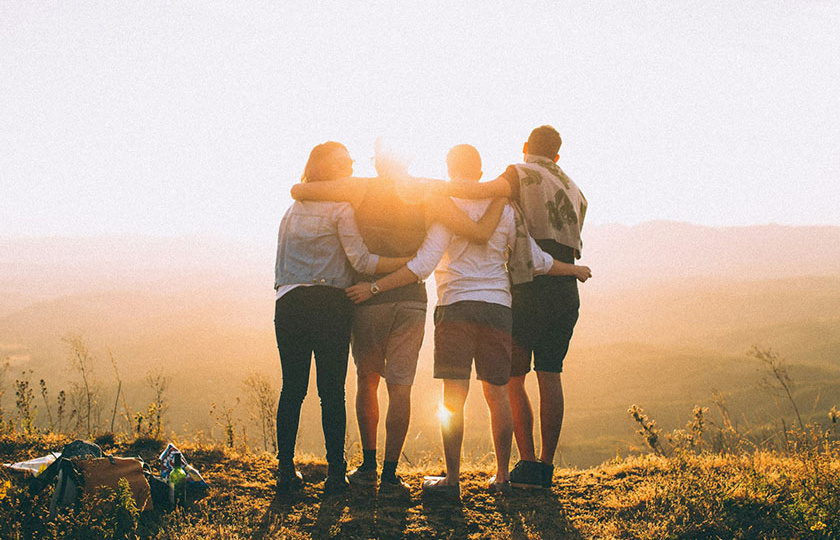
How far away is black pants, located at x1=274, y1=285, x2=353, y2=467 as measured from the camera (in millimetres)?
3846

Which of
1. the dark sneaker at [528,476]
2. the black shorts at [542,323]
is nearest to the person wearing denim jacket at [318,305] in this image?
the black shorts at [542,323]

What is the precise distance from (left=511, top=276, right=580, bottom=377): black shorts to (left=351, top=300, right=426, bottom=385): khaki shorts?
755 millimetres

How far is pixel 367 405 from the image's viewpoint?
426 centimetres

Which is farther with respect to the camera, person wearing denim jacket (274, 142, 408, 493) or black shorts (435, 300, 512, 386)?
black shorts (435, 300, 512, 386)

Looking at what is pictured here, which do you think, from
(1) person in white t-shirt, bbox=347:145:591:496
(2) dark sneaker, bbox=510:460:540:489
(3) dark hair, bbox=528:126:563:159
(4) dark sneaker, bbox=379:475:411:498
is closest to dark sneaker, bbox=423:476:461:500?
(1) person in white t-shirt, bbox=347:145:591:496

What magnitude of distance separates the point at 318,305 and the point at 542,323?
1647 millimetres

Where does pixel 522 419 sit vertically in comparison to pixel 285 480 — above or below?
above

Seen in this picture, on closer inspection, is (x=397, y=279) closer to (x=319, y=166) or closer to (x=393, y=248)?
(x=393, y=248)

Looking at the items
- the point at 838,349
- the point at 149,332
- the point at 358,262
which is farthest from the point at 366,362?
the point at 149,332

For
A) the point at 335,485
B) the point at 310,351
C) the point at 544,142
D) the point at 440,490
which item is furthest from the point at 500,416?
the point at 544,142

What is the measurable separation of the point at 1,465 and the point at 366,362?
2.73m

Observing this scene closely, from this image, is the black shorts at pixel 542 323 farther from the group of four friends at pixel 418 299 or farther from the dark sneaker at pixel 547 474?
the dark sneaker at pixel 547 474

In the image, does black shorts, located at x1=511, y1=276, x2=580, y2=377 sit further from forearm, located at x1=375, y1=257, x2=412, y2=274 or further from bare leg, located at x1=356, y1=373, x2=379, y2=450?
bare leg, located at x1=356, y1=373, x2=379, y2=450

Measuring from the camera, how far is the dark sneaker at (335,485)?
393 cm
